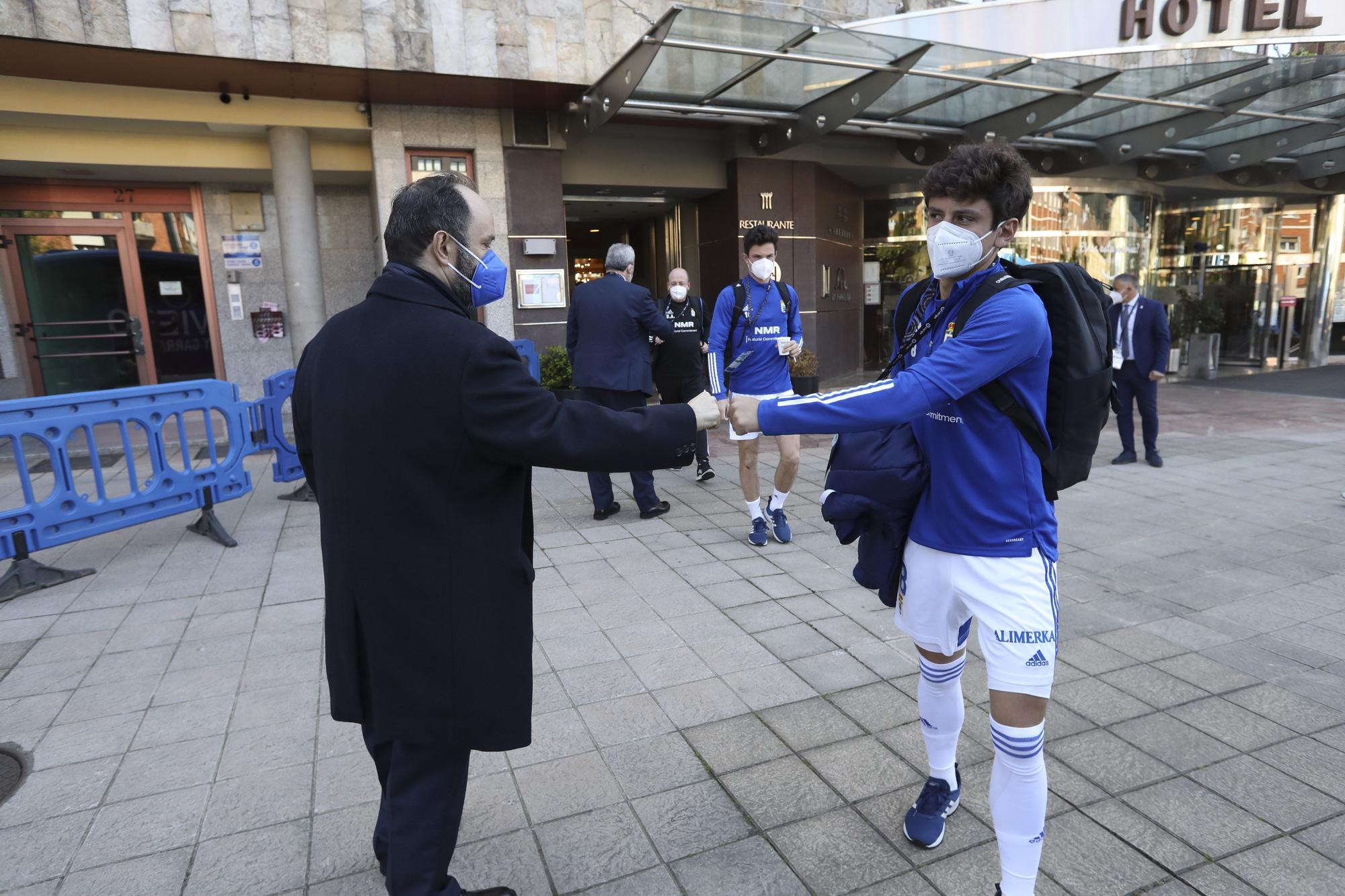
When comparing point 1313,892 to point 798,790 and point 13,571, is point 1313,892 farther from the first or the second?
point 13,571

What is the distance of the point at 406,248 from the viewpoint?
193 cm

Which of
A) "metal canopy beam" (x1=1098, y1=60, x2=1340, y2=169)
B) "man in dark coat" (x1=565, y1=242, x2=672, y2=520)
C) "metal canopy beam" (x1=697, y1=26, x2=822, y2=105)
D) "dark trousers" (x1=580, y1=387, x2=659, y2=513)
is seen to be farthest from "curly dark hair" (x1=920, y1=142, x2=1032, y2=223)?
"metal canopy beam" (x1=1098, y1=60, x2=1340, y2=169)

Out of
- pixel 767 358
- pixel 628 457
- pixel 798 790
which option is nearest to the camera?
pixel 628 457

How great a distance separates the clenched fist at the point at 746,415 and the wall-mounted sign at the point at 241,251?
37.3ft

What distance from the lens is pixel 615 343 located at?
6285 mm

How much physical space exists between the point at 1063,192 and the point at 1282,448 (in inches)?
319

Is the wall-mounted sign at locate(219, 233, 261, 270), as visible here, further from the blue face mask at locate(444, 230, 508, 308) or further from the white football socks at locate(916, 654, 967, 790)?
the white football socks at locate(916, 654, 967, 790)

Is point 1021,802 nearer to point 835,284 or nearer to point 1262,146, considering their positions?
point 835,284

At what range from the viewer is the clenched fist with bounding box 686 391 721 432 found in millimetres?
2083

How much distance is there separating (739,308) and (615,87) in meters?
5.35

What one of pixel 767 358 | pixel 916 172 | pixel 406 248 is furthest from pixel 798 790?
pixel 916 172

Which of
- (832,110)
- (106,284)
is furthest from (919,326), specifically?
(106,284)

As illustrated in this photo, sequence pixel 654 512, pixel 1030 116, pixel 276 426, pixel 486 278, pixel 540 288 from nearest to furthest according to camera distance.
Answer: pixel 486 278 → pixel 654 512 → pixel 276 426 → pixel 540 288 → pixel 1030 116

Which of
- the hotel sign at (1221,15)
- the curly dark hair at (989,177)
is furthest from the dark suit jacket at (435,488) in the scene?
Answer: the hotel sign at (1221,15)
